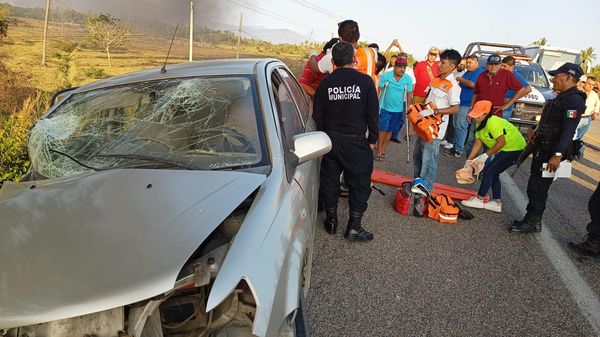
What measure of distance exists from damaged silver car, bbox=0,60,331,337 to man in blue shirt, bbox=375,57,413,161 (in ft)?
13.7

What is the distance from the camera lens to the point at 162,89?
2.56 meters

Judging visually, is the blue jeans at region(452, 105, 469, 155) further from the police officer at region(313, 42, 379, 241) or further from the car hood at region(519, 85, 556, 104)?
the police officer at region(313, 42, 379, 241)

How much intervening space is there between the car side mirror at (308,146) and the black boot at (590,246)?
291cm

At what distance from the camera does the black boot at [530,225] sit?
12.8 ft

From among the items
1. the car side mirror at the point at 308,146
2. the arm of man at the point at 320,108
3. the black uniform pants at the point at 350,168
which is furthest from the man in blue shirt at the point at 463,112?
the car side mirror at the point at 308,146

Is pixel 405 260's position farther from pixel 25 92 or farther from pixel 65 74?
pixel 65 74

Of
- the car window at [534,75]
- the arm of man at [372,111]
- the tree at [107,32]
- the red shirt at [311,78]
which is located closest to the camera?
the arm of man at [372,111]

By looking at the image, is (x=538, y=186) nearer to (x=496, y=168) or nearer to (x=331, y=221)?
(x=496, y=168)

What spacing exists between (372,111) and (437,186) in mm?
2432

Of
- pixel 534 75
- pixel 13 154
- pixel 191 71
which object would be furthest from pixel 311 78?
pixel 534 75

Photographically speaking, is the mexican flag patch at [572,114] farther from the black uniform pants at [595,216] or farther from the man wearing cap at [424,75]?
the man wearing cap at [424,75]

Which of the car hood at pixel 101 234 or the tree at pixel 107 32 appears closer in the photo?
the car hood at pixel 101 234

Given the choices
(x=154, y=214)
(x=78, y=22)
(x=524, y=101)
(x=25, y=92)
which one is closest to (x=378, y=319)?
(x=154, y=214)

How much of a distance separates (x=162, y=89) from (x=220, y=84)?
1.33ft
